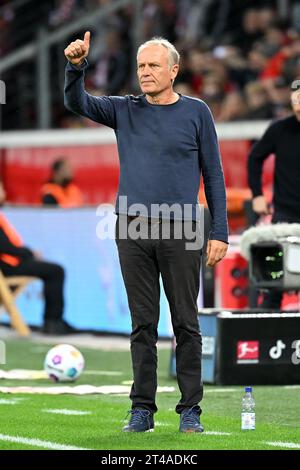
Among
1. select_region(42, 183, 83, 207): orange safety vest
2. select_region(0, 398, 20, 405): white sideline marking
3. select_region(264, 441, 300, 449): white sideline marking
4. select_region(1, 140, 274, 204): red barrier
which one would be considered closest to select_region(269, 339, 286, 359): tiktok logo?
select_region(0, 398, 20, 405): white sideline marking

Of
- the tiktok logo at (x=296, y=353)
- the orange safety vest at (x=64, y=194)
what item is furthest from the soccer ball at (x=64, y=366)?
the orange safety vest at (x=64, y=194)

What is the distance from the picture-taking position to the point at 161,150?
23.9 feet

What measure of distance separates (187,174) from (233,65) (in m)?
11.6

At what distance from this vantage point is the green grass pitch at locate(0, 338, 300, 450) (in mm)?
7035

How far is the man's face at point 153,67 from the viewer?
7262 millimetres

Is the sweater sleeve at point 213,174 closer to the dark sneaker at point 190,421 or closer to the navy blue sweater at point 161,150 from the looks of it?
the navy blue sweater at point 161,150

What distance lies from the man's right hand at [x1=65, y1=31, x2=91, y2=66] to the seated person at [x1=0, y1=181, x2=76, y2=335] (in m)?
8.01

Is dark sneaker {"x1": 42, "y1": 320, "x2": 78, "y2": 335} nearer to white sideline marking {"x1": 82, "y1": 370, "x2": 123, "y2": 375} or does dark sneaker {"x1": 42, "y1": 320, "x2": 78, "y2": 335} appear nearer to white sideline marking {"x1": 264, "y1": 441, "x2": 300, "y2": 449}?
white sideline marking {"x1": 82, "y1": 370, "x2": 123, "y2": 375}

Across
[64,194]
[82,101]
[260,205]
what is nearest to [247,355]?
[260,205]

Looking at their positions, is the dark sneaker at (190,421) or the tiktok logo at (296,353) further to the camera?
the tiktok logo at (296,353)

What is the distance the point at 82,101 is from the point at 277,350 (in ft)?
11.6

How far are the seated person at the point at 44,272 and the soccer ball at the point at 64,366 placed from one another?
4573 mm

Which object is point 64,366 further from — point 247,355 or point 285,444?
point 285,444

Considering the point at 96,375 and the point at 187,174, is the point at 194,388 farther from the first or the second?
the point at 96,375
